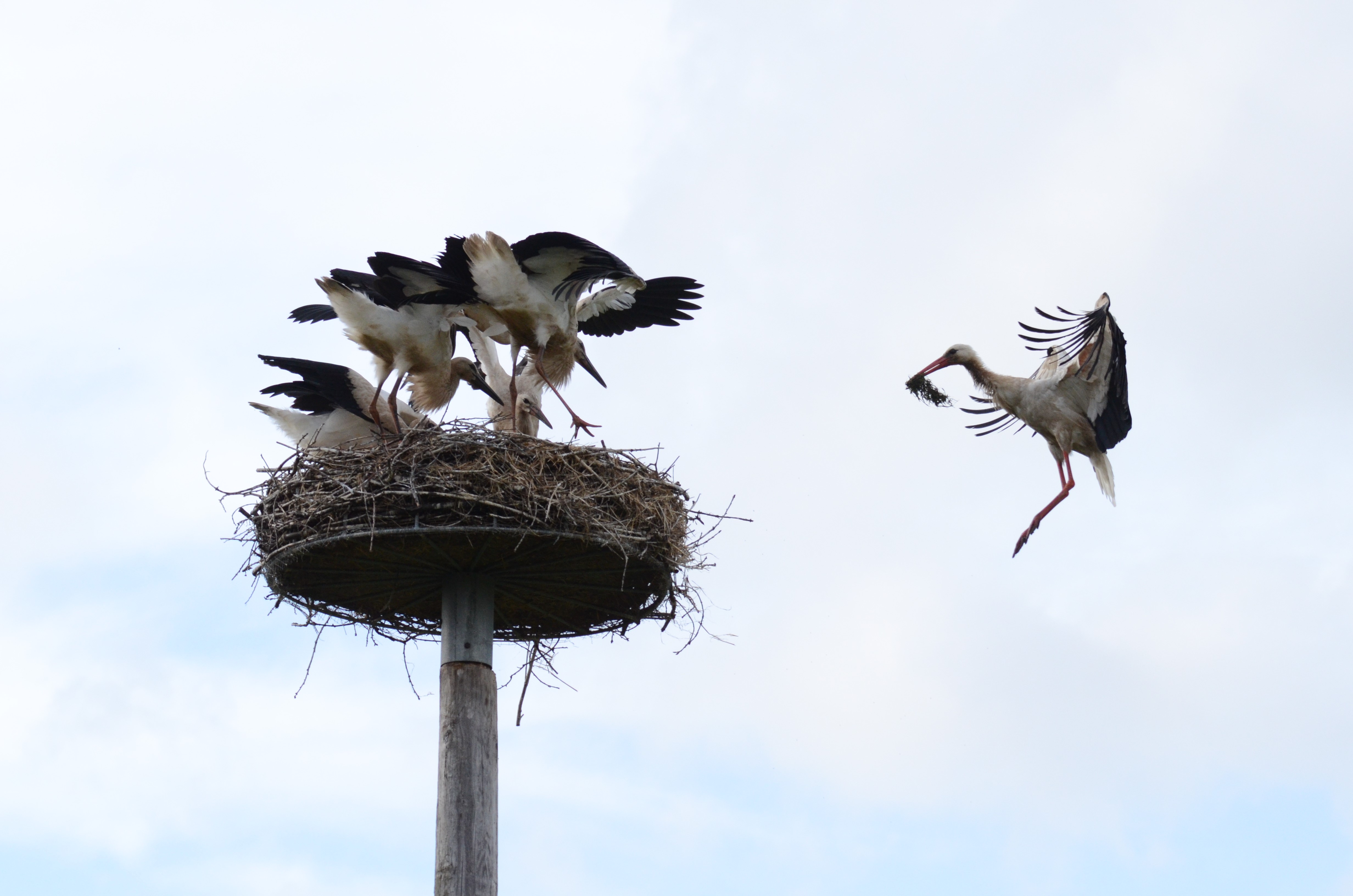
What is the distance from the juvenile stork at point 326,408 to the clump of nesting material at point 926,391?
12.1 feet

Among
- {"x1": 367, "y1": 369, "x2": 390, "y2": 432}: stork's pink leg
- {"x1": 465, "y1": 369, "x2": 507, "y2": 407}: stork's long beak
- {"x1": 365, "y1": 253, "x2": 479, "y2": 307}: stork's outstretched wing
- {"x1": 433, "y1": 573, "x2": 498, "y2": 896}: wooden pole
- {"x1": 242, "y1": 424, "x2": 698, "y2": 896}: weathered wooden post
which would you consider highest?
{"x1": 465, "y1": 369, "x2": 507, "y2": 407}: stork's long beak

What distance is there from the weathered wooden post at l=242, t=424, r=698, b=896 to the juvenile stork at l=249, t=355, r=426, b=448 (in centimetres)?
125

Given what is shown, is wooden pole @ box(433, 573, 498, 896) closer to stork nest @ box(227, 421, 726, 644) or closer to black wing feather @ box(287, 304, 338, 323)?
stork nest @ box(227, 421, 726, 644)

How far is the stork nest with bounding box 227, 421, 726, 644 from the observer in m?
6.68

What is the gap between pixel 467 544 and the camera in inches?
269

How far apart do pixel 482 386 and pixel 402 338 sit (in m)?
1.05

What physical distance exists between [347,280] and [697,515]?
259 centimetres

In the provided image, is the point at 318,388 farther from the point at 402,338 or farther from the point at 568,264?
the point at 568,264

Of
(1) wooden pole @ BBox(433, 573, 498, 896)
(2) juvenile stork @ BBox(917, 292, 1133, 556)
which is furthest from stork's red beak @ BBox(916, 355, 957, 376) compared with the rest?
(1) wooden pole @ BBox(433, 573, 498, 896)

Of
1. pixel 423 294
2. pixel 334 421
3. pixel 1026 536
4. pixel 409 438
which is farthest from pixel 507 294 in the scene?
pixel 1026 536

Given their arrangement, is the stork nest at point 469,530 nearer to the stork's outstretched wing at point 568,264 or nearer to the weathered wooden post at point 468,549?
the weathered wooden post at point 468,549

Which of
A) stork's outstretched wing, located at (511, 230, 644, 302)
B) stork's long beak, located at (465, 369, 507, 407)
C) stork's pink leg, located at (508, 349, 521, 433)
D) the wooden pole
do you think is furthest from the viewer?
stork's long beak, located at (465, 369, 507, 407)

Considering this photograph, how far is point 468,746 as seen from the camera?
662cm

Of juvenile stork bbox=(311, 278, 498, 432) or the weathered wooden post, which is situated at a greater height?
juvenile stork bbox=(311, 278, 498, 432)
